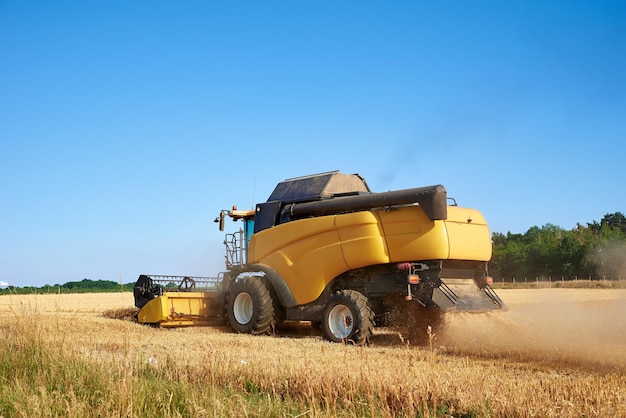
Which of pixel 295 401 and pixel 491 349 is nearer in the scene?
pixel 295 401

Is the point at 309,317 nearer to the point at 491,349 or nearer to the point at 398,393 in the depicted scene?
the point at 491,349

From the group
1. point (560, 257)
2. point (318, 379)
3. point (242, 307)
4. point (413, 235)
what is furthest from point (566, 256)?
point (318, 379)

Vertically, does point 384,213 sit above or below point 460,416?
above

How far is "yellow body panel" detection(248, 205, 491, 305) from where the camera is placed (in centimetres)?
1139

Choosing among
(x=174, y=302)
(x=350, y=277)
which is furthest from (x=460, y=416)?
(x=174, y=302)

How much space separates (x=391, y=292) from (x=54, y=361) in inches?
242

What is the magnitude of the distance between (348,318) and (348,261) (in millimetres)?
1009

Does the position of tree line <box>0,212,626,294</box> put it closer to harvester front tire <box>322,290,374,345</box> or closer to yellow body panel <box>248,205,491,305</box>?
yellow body panel <box>248,205,491,305</box>

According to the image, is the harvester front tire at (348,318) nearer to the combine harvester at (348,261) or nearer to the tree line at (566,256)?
the combine harvester at (348,261)

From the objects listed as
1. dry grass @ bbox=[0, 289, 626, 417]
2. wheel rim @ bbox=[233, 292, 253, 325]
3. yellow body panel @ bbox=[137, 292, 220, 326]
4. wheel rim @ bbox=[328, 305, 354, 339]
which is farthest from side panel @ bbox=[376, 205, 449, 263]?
yellow body panel @ bbox=[137, 292, 220, 326]

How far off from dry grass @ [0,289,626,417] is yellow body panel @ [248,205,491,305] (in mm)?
1587

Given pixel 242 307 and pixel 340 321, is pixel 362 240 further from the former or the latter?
pixel 242 307

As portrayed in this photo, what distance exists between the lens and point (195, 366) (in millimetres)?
7230

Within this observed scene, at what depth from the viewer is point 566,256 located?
50562 mm
